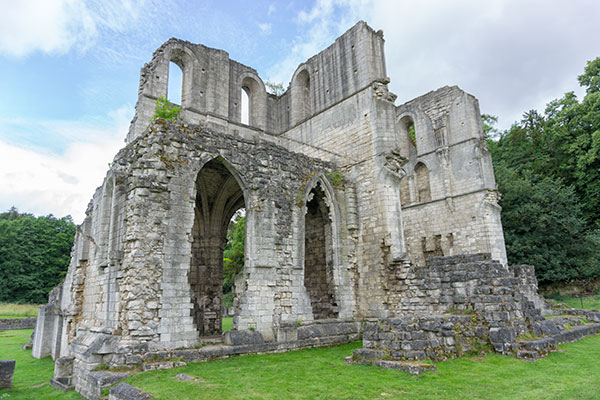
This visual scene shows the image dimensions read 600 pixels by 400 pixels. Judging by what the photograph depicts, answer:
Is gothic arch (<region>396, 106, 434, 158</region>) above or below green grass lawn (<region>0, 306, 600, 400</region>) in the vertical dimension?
above

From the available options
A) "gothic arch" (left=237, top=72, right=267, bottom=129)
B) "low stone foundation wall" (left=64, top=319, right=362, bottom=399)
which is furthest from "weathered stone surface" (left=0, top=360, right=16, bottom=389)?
"gothic arch" (left=237, top=72, right=267, bottom=129)

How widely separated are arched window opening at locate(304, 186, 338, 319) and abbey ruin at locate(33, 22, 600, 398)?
0.06 meters

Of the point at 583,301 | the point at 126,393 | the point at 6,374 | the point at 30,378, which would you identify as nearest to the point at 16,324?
the point at 30,378

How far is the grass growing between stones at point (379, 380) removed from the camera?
5414 mm

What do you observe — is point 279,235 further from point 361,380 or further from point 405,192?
point 405,192

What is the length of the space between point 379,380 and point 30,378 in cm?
847

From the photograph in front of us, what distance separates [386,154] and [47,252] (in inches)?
1669

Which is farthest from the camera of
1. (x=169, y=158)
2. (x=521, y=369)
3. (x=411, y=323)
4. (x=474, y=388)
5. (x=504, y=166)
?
(x=504, y=166)

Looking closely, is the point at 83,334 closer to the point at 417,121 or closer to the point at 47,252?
the point at 417,121

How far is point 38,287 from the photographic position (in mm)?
38875

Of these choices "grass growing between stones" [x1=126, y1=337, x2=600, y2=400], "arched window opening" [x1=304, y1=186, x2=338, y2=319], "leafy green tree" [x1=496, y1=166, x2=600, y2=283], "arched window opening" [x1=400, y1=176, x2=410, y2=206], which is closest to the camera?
"grass growing between stones" [x1=126, y1=337, x2=600, y2=400]

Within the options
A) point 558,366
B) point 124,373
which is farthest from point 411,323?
point 124,373

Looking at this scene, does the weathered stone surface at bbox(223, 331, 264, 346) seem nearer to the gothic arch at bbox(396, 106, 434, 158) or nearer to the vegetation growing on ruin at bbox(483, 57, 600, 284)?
the gothic arch at bbox(396, 106, 434, 158)

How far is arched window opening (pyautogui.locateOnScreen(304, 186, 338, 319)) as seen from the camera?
12.9 metres
